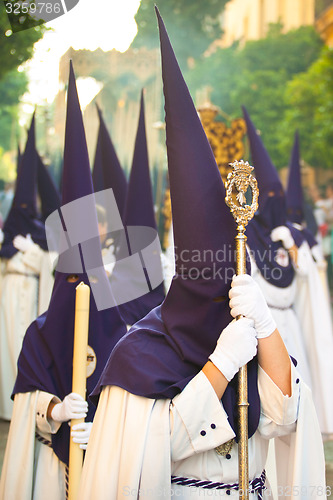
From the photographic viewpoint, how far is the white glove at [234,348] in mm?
2145

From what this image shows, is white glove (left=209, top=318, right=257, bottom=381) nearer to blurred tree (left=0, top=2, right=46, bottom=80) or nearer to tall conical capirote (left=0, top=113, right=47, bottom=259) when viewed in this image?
tall conical capirote (left=0, top=113, right=47, bottom=259)

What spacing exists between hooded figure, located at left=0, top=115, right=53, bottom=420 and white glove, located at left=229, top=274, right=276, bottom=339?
4.36 meters

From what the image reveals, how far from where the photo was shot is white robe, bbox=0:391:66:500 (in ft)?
9.72

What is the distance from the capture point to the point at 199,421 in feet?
7.17

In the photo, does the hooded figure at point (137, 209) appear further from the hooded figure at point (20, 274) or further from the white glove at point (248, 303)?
the hooded figure at point (20, 274)

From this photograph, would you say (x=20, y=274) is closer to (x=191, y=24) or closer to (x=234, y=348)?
(x=234, y=348)

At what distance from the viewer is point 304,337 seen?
20.1ft

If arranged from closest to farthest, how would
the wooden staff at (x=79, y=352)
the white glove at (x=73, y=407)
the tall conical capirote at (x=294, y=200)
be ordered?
the wooden staff at (x=79, y=352) < the white glove at (x=73, y=407) < the tall conical capirote at (x=294, y=200)

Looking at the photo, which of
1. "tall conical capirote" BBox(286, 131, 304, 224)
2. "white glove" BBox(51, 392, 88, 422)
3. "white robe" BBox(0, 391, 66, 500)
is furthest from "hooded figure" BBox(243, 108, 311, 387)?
"white glove" BBox(51, 392, 88, 422)

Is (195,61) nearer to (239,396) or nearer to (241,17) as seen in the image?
(241,17)

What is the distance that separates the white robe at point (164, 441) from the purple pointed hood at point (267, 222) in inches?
133

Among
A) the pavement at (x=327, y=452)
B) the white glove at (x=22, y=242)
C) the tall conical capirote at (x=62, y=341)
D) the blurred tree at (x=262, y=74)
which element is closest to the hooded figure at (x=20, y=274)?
the white glove at (x=22, y=242)

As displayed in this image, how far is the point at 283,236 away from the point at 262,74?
13.5 meters

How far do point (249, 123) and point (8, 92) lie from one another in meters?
8.15
